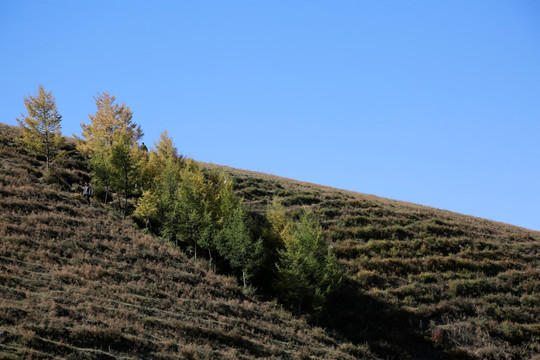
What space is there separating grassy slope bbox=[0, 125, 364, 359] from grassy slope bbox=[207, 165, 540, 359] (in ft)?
20.6

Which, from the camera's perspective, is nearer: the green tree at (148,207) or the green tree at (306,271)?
the green tree at (306,271)

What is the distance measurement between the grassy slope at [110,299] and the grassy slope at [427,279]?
6288mm

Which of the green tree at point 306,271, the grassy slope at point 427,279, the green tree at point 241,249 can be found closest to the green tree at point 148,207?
the green tree at point 241,249

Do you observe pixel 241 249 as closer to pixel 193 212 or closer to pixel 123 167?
pixel 193 212

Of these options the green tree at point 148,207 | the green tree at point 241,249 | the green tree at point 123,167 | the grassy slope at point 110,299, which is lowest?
the grassy slope at point 110,299

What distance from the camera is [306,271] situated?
3541cm

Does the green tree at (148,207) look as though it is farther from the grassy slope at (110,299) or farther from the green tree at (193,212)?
the green tree at (193,212)

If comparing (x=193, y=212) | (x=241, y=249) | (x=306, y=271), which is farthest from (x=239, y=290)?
(x=193, y=212)

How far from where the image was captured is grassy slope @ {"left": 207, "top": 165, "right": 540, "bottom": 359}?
33375 millimetres

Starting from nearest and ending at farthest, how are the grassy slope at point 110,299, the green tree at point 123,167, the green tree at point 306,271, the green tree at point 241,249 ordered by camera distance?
the grassy slope at point 110,299 → the green tree at point 306,271 → the green tree at point 241,249 → the green tree at point 123,167

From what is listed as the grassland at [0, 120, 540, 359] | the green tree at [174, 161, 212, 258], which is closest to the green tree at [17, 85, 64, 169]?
the grassland at [0, 120, 540, 359]

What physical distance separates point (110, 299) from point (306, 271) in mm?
16101

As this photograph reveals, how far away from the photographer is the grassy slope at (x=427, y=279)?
109ft

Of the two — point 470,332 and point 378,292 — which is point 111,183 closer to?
point 378,292
